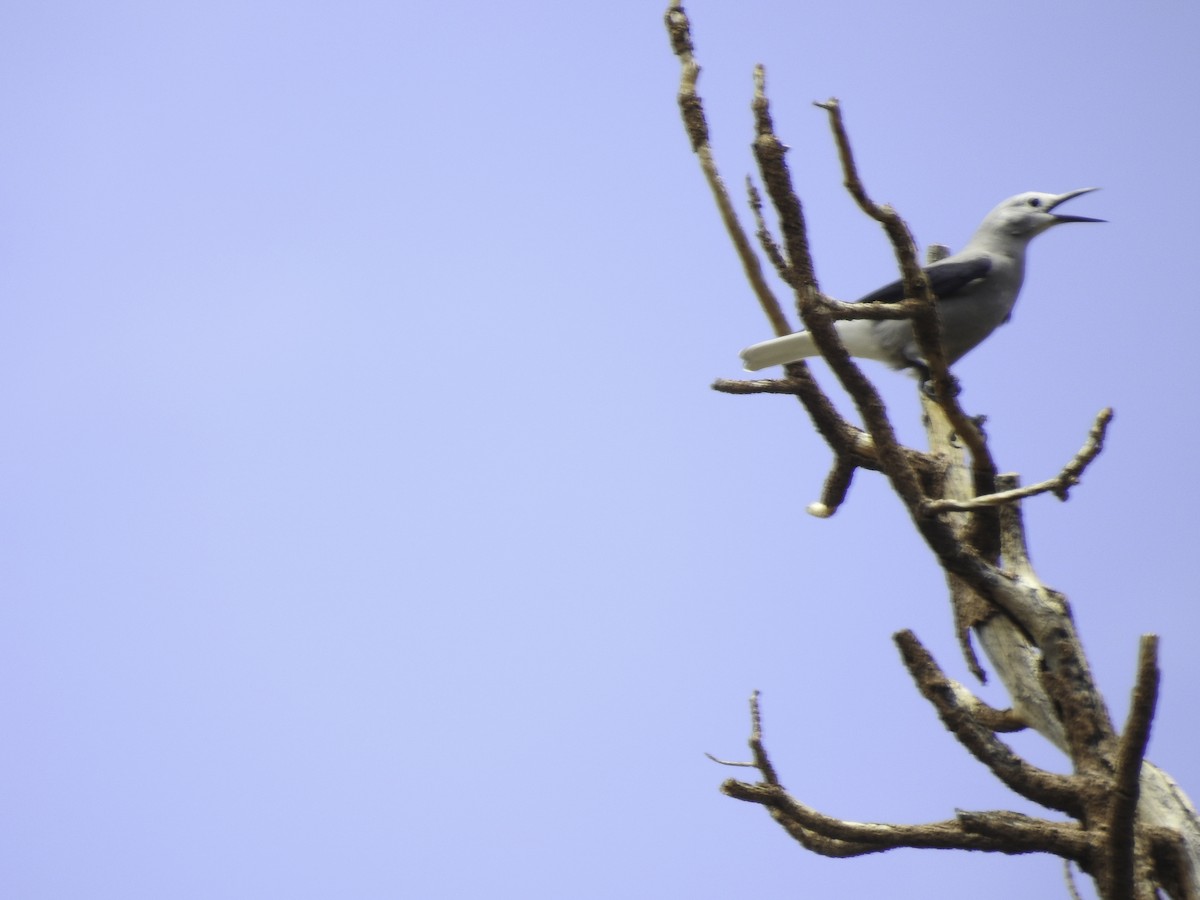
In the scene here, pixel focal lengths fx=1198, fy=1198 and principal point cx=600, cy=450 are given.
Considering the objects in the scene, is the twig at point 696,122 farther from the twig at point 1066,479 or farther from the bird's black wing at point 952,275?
the bird's black wing at point 952,275

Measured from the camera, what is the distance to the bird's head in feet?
11.6

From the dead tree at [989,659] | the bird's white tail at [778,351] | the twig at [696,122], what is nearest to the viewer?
the dead tree at [989,659]

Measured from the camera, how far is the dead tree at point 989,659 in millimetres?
2020

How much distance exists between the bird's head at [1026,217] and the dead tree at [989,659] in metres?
1.33

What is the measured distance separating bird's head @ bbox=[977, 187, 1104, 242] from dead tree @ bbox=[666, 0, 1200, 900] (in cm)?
133

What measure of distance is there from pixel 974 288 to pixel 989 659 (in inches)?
51.8

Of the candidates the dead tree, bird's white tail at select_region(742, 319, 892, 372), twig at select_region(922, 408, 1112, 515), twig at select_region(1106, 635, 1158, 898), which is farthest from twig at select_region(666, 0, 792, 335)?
twig at select_region(1106, 635, 1158, 898)

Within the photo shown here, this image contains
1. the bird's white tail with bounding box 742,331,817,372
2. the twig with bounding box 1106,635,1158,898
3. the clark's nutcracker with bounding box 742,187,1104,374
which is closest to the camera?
the twig with bounding box 1106,635,1158,898

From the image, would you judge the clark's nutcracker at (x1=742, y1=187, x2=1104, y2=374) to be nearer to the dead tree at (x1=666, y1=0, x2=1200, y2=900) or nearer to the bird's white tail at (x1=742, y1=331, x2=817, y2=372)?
the bird's white tail at (x1=742, y1=331, x2=817, y2=372)

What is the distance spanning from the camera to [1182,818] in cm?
217

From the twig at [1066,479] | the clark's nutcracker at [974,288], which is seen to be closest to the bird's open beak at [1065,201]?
the clark's nutcracker at [974,288]

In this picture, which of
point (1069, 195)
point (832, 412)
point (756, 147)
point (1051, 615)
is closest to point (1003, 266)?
point (1069, 195)

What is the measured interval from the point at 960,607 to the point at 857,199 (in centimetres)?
96

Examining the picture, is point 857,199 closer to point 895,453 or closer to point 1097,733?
point 895,453
